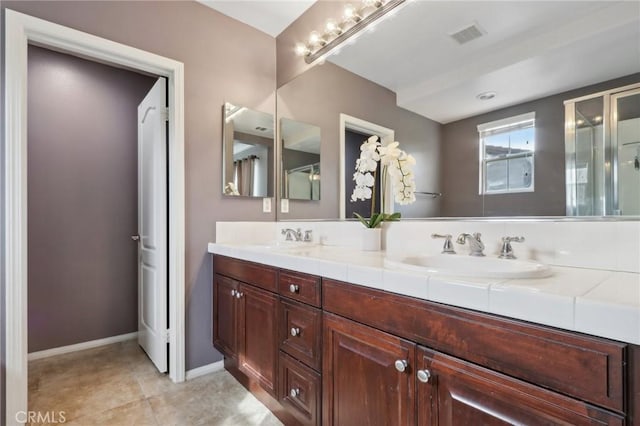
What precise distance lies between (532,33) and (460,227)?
2.53ft

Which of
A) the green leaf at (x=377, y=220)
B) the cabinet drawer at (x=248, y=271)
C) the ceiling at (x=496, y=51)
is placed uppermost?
the ceiling at (x=496, y=51)

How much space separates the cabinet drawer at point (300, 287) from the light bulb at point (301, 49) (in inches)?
60.0

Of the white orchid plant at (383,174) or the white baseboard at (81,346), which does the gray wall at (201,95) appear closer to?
the white orchid plant at (383,174)

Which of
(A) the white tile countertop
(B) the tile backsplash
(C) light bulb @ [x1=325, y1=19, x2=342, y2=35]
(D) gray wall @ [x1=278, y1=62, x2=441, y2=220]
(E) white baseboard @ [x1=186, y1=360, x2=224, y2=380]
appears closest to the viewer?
(A) the white tile countertop

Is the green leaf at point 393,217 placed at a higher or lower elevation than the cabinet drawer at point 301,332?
higher

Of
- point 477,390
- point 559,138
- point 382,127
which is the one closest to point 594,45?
point 559,138

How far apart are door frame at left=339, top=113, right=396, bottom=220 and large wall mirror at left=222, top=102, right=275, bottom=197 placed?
663 millimetres

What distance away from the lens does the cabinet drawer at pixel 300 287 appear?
1.23 metres

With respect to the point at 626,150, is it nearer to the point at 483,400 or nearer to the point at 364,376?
the point at 483,400

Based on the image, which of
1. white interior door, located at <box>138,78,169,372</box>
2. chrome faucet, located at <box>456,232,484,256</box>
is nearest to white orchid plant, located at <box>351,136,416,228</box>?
→ chrome faucet, located at <box>456,232,484,256</box>

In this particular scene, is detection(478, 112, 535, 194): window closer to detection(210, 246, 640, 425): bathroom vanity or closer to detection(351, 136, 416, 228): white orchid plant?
detection(351, 136, 416, 228): white orchid plant

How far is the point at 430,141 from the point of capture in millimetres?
1500

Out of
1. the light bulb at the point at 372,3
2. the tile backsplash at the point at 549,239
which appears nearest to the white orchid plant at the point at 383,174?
the tile backsplash at the point at 549,239

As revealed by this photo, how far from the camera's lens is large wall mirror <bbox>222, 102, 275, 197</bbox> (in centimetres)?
215
